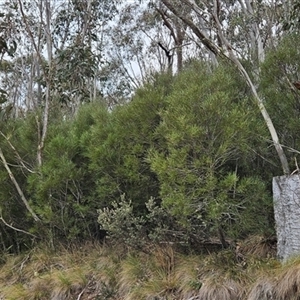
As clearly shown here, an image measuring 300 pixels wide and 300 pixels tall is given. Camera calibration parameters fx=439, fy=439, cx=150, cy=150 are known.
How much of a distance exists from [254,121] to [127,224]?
194 cm

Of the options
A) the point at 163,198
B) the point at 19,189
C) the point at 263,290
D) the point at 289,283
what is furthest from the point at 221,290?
the point at 19,189

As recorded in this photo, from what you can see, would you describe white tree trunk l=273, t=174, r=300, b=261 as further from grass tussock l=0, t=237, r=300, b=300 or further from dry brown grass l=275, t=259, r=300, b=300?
dry brown grass l=275, t=259, r=300, b=300

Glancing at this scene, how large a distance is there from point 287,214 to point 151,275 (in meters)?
1.76

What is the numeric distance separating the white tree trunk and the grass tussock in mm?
204

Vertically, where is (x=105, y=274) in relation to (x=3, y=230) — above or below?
below

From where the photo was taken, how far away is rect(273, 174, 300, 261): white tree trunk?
4.41m

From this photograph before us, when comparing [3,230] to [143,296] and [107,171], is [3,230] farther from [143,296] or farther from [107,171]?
[143,296]

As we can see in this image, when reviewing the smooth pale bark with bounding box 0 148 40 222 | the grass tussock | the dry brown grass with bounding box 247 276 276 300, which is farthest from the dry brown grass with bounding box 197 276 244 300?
the smooth pale bark with bounding box 0 148 40 222

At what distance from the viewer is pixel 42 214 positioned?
253 inches

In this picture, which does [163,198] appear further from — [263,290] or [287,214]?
[263,290]

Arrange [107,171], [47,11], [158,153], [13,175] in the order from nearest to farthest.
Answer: [158,153]
[107,171]
[13,175]
[47,11]

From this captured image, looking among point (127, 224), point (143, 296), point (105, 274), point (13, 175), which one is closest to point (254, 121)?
point (127, 224)

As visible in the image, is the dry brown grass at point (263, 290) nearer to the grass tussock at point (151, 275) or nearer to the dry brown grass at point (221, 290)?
the grass tussock at point (151, 275)

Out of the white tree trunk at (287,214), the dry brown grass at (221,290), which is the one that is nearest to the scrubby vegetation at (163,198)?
the dry brown grass at (221,290)
